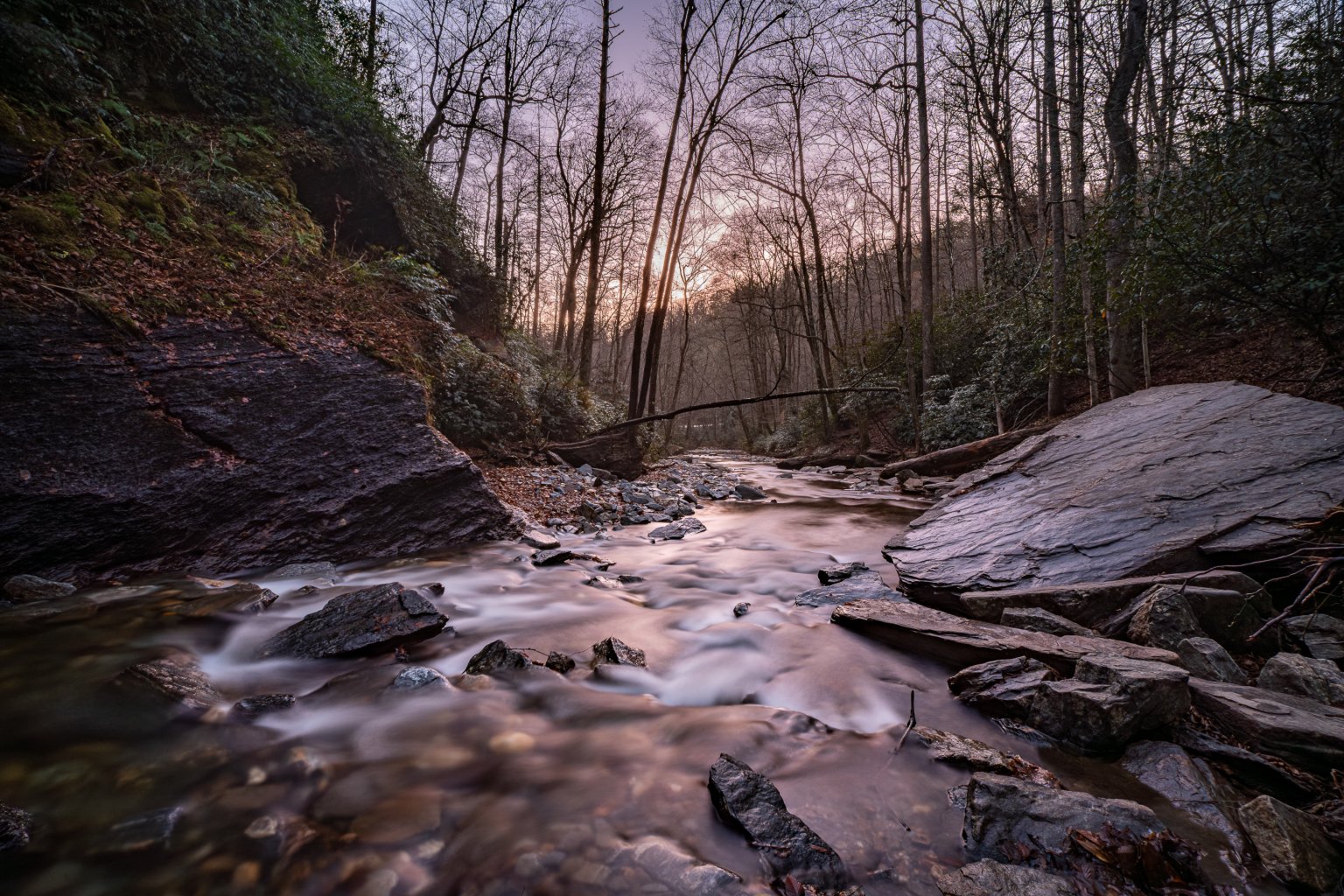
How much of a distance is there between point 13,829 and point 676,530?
5.69 meters

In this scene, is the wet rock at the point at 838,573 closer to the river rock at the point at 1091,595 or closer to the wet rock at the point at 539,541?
the river rock at the point at 1091,595

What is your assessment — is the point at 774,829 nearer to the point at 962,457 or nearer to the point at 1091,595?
the point at 1091,595

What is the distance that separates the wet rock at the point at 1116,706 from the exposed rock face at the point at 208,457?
505 cm

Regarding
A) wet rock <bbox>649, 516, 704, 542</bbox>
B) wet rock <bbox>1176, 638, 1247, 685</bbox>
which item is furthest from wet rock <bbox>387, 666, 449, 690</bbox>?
wet rock <bbox>649, 516, 704, 542</bbox>

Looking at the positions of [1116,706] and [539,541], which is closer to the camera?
[1116,706]

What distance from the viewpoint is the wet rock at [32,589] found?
3.03 m

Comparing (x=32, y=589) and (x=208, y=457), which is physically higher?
(x=208, y=457)

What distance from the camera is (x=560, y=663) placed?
9.47 feet

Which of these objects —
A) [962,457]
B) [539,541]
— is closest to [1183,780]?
[539,541]

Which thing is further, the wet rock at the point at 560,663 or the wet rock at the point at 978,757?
the wet rock at the point at 560,663

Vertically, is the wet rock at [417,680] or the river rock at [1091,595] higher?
the river rock at [1091,595]

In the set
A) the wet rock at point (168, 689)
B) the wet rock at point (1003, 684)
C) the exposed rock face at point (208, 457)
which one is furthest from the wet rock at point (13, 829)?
the wet rock at point (1003, 684)

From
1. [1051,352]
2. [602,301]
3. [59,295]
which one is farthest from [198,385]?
[602,301]

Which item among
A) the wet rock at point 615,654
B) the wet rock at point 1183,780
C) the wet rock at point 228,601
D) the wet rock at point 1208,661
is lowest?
the wet rock at point 615,654
